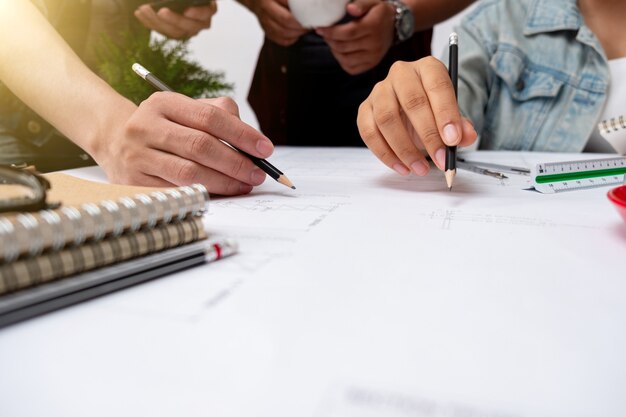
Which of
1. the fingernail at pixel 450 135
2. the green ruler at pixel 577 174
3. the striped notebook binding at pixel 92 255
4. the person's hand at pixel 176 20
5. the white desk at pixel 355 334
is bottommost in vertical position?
the green ruler at pixel 577 174

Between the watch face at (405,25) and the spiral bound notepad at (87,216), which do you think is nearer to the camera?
the spiral bound notepad at (87,216)

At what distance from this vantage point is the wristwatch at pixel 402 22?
98 cm

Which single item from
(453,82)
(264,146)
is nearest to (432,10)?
(453,82)

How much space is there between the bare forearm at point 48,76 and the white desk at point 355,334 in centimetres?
31

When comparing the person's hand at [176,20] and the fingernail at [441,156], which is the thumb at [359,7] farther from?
the fingernail at [441,156]

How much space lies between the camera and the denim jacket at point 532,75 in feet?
3.05

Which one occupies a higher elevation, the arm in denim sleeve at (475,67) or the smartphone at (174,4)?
the smartphone at (174,4)

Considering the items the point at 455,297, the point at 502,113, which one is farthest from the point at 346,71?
the point at 455,297

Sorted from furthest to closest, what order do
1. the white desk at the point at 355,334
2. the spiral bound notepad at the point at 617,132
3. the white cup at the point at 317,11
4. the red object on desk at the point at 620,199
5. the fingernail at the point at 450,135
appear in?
the white cup at the point at 317,11, the spiral bound notepad at the point at 617,132, the fingernail at the point at 450,135, the red object on desk at the point at 620,199, the white desk at the point at 355,334

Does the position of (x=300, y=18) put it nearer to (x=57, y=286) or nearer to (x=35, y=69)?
(x=35, y=69)

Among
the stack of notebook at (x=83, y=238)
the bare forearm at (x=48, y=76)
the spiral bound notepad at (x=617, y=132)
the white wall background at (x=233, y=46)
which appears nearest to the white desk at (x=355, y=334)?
the stack of notebook at (x=83, y=238)

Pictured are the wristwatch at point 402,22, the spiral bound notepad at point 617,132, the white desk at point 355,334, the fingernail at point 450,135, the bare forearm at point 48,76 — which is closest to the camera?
the white desk at point 355,334

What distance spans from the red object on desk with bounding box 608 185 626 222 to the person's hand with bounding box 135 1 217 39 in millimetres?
812

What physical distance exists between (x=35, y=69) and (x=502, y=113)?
32.7 inches
